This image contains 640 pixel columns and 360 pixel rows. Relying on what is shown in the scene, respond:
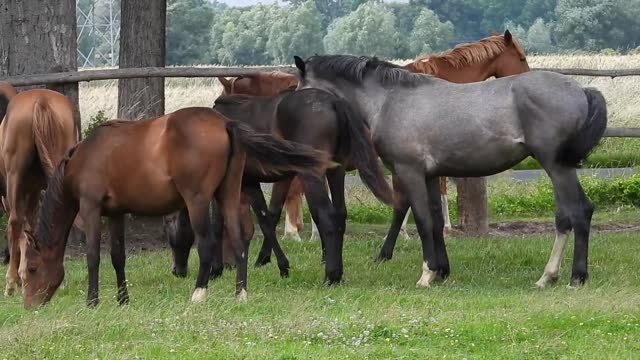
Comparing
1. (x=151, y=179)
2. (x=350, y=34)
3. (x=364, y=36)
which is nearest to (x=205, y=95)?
(x=151, y=179)

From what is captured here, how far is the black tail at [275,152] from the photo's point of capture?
8.32 m

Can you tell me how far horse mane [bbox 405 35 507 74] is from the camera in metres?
12.4

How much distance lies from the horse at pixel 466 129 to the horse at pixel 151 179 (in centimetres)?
145

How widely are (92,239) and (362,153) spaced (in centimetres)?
242

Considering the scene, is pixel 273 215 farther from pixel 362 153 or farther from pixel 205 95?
pixel 205 95

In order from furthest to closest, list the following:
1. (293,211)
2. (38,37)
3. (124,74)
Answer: (293,211)
(124,74)
(38,37)

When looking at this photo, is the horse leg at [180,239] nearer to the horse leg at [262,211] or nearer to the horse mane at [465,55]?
the horse leg at [262,211]

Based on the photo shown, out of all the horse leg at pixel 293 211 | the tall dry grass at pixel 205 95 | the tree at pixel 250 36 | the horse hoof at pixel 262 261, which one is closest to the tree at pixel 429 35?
the tree at pixel 250 36

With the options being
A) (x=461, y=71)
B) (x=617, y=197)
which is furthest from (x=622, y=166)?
(x=461, y=71)

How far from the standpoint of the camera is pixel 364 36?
63344 mm

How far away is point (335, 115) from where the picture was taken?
31.5 feet

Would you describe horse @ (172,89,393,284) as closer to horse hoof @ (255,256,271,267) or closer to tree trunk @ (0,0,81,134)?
horse hoof @ (255,256,271,267)

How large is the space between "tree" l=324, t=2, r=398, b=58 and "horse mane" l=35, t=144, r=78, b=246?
53380 millimetres

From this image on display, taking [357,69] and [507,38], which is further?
[507,38]
